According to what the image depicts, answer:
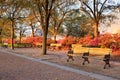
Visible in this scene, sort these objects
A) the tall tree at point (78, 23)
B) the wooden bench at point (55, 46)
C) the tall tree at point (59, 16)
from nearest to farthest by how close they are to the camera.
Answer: the wooden bench at point (55, 46), the tall tree at point (59, 16), the tall tree at point (78, 23)

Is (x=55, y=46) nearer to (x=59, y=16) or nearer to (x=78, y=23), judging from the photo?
(x=59, y=16)

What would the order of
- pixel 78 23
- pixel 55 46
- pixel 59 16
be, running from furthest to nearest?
pixel 78 23 < pixel 59 16 < pixel 55 46

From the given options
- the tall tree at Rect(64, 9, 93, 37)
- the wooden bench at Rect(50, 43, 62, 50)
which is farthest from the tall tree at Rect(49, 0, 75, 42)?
the wooden bench at Rect(50, 43, 62, 50)

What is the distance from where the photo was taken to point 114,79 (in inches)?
453

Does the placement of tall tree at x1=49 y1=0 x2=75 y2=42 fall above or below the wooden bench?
above

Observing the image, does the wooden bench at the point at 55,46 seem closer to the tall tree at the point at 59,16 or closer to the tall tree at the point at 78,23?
the tall tree at the point at 78,23

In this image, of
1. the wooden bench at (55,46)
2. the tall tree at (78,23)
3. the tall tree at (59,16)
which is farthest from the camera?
the tall tree at (78,23)

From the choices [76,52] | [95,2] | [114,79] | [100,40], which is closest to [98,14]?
[95,2]

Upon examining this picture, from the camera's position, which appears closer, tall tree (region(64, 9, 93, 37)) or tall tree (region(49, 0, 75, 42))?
tall tree (region(49, 0, 75, 42))

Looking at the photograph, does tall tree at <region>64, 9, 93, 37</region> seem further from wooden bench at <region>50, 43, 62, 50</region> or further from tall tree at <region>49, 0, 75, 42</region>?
wooden bench at <region>50, 43, 62, 50</region>

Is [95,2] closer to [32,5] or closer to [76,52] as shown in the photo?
[32,5]

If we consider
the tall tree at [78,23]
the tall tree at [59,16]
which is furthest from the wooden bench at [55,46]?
the tall tree at [59,16]

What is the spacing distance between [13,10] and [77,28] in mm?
26733

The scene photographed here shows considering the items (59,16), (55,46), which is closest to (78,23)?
(59,16)
